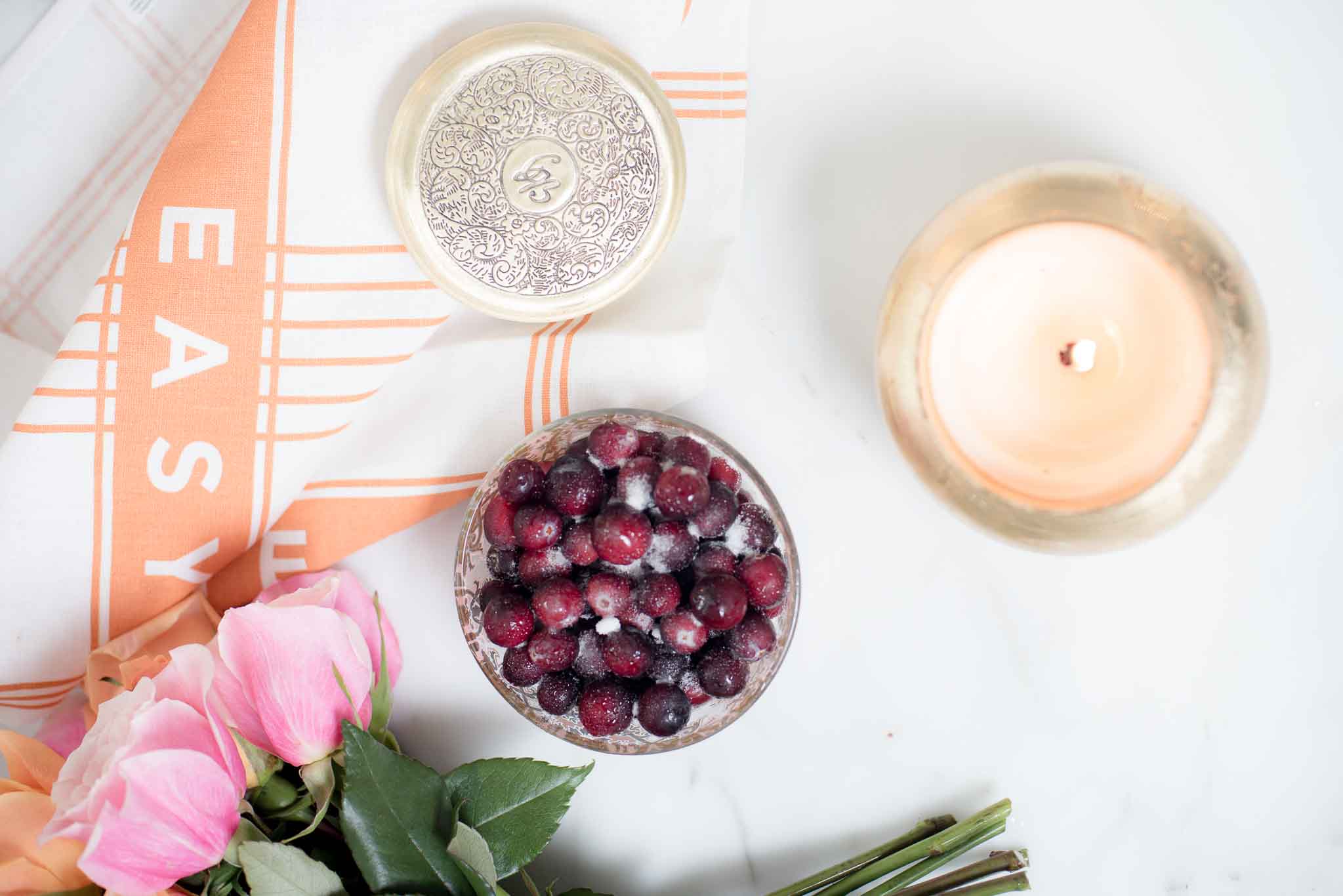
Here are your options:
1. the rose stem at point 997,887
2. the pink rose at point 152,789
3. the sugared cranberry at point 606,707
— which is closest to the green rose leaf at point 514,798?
the sugared cranberry at point 606,707

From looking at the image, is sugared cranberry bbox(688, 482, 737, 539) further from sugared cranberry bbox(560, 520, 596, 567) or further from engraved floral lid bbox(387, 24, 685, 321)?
engraved floral lid bbox(387, 24, 685, 321)

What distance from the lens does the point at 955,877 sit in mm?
640

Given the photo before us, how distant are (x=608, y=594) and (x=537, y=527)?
57 millimetres

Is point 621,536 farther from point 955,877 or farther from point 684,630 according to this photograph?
point 955,877

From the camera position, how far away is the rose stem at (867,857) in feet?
2.08

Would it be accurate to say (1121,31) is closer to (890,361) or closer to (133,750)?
(890,361)

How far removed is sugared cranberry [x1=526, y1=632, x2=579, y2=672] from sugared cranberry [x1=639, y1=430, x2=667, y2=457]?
4.7 inches

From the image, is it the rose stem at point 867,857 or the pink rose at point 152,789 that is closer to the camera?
the pink rose at point 152,789

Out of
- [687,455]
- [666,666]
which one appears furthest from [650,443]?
[666,666]

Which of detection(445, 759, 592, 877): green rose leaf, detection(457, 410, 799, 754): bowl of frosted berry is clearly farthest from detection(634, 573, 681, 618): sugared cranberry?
detection(445, 759, 592, 877): green rose leaf

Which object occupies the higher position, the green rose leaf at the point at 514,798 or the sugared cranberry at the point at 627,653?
the sugared cranberry at the point at 627,653

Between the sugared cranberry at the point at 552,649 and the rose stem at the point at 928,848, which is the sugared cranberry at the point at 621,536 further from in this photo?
the rose stem at the point at 928,848

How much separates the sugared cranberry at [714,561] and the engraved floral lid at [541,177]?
0.18m

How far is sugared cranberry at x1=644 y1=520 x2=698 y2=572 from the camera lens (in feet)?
1.82
